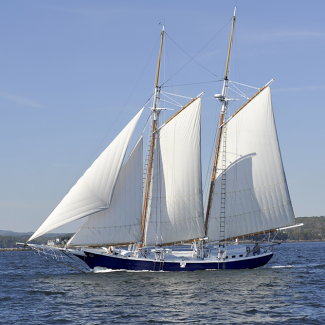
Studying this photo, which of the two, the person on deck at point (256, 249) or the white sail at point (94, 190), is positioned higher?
the white sail at point (94, 190)

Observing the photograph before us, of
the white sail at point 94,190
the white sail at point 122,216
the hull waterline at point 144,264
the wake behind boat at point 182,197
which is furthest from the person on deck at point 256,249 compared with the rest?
the white sail at point 94,190

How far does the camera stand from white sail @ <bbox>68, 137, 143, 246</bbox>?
148 feet

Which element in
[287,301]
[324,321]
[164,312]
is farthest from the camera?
[287,301]

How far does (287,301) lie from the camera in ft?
111

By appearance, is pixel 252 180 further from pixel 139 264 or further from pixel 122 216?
pixel 139 264

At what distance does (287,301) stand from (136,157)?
20.1 metres

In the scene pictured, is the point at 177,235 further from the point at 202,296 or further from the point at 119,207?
the point at 202,296

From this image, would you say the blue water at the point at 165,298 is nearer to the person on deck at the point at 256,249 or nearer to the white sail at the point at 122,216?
the white sail at the point at 122,216

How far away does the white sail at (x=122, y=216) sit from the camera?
1780 inches

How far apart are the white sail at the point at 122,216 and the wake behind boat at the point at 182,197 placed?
0.09 m

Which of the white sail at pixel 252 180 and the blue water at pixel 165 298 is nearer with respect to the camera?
the blue water at pixel 165 298

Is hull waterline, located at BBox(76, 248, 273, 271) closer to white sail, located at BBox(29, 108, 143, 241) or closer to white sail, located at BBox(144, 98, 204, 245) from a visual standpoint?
white sail, located at BBox(144, 98, 204, 245)

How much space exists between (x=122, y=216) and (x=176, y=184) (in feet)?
21.7

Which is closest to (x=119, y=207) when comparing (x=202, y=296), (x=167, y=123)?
(x=167, y=123)
